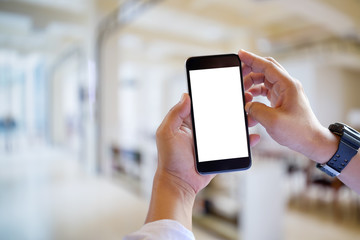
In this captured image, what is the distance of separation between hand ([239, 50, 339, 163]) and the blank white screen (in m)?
0.04

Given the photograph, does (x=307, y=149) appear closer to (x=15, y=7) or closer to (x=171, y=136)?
(x=171, y=136)

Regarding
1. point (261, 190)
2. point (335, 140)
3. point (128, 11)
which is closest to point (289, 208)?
point (261, 190)

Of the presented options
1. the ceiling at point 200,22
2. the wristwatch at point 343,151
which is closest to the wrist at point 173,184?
the wristwatch at point 343,151

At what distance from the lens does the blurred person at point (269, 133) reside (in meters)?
0.61

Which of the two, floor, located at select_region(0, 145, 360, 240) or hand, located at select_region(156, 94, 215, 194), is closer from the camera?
hand, located at select_region(156, 94, 215, 194)

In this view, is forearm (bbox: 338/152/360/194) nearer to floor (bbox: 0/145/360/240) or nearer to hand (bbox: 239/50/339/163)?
hand (bbox: 239/50/339/163)

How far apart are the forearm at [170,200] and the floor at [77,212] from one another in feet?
5.43

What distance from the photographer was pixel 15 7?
5.52 metres

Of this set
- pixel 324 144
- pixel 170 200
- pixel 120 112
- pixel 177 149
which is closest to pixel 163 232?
pixel 170 200

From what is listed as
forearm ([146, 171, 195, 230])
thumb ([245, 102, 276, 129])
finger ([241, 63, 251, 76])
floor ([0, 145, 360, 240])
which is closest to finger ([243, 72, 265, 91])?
finger ([241, 63, 251, 76])

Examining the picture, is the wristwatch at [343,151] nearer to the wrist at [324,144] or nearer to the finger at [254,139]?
the wrist at [324,144]

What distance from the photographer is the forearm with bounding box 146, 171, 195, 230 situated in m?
0.58

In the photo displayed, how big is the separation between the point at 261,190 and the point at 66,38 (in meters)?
7.93

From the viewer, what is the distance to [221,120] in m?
0.67
